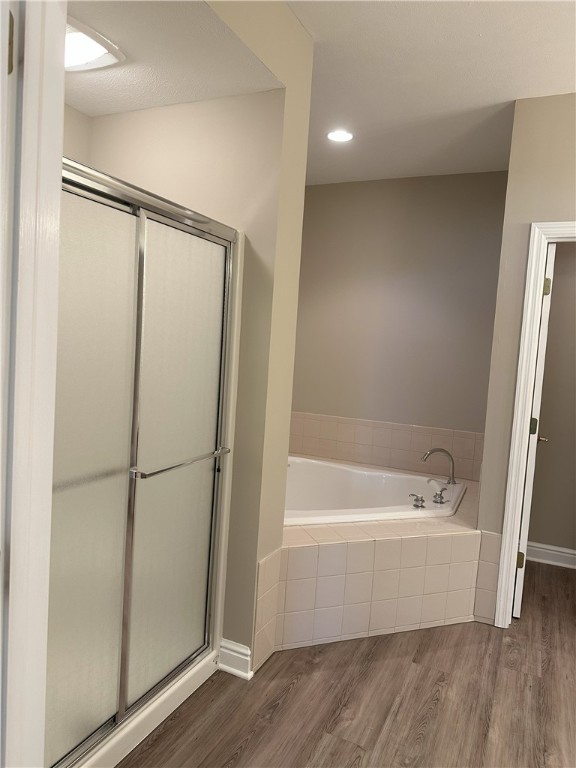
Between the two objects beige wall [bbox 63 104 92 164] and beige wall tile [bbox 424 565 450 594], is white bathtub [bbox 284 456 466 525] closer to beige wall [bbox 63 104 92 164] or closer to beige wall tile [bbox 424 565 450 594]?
beige wall tile [bbox 424 565 450 594]

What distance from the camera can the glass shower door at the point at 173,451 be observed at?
1831 mm

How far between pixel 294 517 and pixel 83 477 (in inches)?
54.0

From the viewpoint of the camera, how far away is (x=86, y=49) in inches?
73.0

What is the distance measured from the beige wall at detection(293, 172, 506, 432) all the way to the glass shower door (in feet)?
6.54

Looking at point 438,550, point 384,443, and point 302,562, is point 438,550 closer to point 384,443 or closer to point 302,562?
point 302,562

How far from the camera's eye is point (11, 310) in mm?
933

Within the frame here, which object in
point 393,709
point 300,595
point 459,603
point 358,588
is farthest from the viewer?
point 459,603

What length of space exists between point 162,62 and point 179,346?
3.08 ft

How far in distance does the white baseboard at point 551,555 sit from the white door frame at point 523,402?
1.05 m

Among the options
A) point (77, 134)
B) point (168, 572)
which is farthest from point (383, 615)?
point (77, 134)

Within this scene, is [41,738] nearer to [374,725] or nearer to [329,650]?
[374,725]

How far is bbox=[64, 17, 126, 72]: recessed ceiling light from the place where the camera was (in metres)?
1.74

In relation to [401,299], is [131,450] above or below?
below

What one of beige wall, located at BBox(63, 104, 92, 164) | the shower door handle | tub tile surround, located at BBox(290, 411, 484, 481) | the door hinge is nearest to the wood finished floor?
the shower door handle
